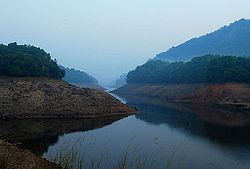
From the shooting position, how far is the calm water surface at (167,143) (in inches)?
1423

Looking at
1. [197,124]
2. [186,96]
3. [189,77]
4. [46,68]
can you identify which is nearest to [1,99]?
[46,68]

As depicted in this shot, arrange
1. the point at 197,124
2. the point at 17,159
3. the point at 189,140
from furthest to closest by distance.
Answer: the point at 197,124, the point at 189,140, the point at 17,159

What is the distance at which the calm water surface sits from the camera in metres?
36.1

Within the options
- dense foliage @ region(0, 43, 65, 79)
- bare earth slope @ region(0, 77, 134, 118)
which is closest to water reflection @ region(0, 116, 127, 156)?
bare earth slope @ region(0, 77, 134, 118)

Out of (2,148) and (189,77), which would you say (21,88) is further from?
(189,77)

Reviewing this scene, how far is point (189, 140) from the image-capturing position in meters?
49.6

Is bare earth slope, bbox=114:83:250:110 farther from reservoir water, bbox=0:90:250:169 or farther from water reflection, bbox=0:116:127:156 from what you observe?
water reflection, bbox=0:116:127:156

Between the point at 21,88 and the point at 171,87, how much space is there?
71171 mm

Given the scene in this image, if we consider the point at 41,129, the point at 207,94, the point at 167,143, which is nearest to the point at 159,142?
the point at 167,143

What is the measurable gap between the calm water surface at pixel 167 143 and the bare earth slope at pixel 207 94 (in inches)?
1066

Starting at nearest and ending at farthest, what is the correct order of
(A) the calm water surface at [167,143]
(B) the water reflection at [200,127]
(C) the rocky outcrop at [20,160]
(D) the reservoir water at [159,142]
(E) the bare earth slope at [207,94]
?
(C) the rocky outcrop at [20,160] → (D) the reservoir water at [159,142] → (A) the calm water surface at [167,143] → (B) the water reflection at [200,127] → (E) the bare earth slope at [207,94]

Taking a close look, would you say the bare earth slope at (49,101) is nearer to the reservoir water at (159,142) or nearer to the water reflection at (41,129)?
the water reflection at (41,129)

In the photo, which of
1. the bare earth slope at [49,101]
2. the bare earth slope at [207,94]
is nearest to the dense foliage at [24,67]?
the bare earth slope at [49,101]

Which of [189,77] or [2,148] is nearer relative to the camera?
[2,148]
